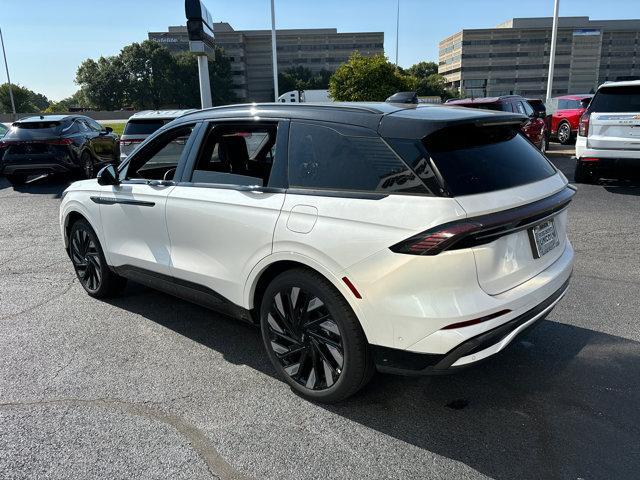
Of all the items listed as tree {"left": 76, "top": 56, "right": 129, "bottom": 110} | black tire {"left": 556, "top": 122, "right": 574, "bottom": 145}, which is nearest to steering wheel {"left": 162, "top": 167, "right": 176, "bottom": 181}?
black tire {"left": 556, "top": 122, "right": 574, "bottom": 145}

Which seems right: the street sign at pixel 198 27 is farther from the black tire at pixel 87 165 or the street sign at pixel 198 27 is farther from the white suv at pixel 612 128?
the white suv at pixel 612 128

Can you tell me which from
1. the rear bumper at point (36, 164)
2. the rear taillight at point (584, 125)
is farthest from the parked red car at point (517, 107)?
the rear bumper at point (36, 164)

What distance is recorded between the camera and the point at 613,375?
318 centimetres

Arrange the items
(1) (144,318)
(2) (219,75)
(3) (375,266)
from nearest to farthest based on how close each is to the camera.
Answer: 1. (3) (375,266)
2. (1) (144,318)
3. (2) (219,75)

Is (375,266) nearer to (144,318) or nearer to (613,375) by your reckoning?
(613,375)

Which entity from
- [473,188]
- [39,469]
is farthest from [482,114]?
[39,469]

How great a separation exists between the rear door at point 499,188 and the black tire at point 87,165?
12.0 m

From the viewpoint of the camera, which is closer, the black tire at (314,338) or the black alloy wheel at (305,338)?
the black tire at (314,338)

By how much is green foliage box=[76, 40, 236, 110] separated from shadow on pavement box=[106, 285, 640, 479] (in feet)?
350

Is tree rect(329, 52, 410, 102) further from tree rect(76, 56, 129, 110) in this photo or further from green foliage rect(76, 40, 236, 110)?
tree rect(76, 56, 129, 110)

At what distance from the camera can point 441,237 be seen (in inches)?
90.4

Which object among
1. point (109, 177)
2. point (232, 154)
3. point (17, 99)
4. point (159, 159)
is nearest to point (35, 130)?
point (109, 177)

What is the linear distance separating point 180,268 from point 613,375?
2993 mm

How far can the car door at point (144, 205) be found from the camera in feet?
12.4
